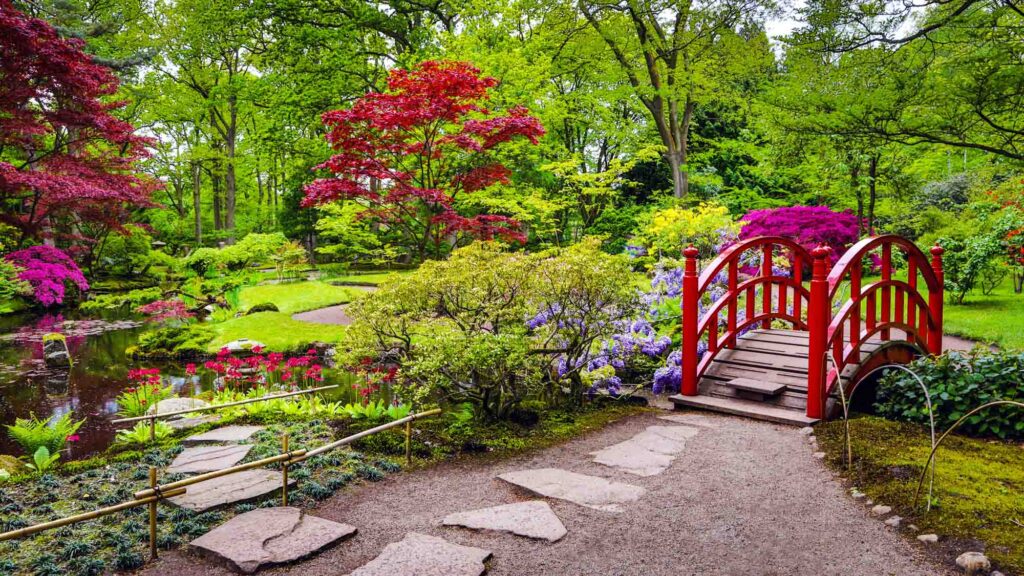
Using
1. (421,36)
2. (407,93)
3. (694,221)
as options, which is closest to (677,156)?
(694,221)

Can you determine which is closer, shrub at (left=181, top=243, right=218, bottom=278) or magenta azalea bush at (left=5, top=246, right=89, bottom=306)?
magenta azalea bush at (left=5, top=246, right=89, bottom=306)

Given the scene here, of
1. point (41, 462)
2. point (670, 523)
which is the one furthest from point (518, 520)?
point (41, 462)

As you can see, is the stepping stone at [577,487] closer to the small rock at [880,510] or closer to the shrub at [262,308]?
the small rock at [880,510]

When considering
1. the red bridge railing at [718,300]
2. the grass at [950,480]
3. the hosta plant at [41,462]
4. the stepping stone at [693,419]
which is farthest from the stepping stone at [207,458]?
the grass at [950,480]

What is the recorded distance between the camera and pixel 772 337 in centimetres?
633

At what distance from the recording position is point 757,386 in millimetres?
5449

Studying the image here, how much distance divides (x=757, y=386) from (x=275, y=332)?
8015 millimetres

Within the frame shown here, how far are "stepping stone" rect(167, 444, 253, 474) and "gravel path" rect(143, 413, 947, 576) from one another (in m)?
1.12

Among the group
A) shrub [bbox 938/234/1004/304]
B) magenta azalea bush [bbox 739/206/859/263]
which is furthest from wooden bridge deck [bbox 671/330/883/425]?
shrub [bbox 938/234/1004/304]

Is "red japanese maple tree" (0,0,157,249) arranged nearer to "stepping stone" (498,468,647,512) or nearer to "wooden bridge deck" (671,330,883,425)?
"stepping stone" (498,468,647,512)

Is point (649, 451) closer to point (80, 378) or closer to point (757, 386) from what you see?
point (757, 386)

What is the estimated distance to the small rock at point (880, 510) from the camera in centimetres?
317

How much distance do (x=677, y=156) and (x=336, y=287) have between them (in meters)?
8.94

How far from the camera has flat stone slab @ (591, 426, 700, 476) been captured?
4.05 meters
